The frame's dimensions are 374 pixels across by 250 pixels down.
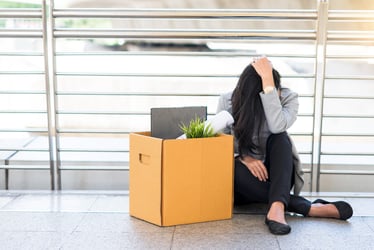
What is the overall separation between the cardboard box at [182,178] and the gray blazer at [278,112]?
25 cm

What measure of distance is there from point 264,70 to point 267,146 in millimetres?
433

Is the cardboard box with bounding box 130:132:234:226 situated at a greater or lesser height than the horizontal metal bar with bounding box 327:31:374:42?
lesser

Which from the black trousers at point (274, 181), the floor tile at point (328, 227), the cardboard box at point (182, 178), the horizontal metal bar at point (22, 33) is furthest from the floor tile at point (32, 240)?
the horizontal metal bar at point (22, 33)

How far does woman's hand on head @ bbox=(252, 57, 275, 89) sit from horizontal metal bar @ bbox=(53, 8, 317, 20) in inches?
24.4

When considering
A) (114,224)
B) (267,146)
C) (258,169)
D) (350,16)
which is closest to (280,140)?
(267,146)

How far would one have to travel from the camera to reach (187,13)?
330cm

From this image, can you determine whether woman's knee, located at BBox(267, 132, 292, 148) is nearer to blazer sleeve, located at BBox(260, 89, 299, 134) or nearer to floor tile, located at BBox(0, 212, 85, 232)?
blazer sleeve, located at BBox(260, 89, 299, 134)

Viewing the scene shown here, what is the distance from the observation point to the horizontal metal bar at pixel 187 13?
325 cm

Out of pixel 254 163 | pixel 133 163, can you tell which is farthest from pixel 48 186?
pixel 254 163

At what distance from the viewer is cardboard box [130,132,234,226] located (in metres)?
2.53

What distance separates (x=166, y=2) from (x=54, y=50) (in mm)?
3421

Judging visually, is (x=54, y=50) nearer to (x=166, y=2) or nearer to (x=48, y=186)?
(x=48, y=186)

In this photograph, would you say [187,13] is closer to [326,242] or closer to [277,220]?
[277,220]

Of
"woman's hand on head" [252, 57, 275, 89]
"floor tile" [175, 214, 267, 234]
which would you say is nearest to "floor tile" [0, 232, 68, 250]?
"floor tile" [175, 214, 267, 234]
